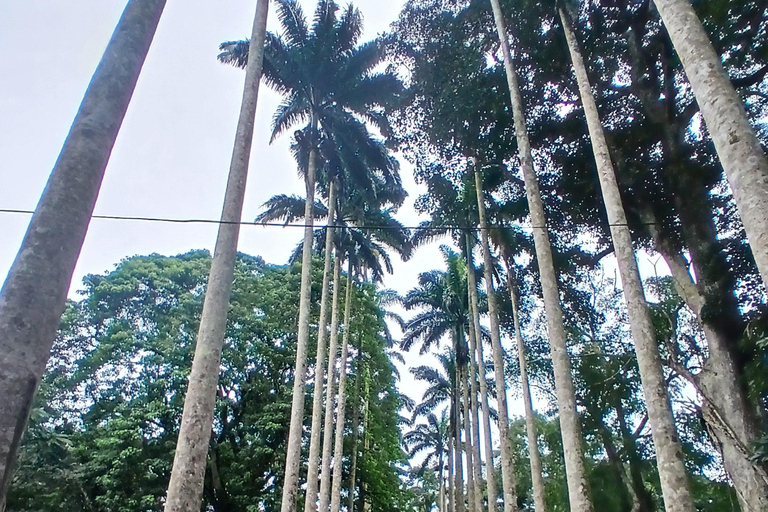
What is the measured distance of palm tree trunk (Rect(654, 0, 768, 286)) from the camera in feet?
9.98

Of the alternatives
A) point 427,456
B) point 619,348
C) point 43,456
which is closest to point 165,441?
point 43,456

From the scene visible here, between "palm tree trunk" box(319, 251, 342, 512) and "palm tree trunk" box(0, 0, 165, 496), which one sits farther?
"palm tree trunk" box(319, 251, 342, 512)

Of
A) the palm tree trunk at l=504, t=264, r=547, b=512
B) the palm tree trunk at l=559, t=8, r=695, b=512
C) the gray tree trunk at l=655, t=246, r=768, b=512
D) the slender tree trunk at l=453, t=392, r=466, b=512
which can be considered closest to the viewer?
the palm tree trunk at l=559, t=8, r=695, b=512

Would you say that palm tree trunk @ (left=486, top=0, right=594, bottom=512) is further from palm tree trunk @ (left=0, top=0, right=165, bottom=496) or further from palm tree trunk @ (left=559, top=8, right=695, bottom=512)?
palm tree trunk @ (left=0, top=0, right=165, bottom=496)

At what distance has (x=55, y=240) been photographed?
7.36ft

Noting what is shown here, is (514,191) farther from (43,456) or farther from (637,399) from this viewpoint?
(43,456)

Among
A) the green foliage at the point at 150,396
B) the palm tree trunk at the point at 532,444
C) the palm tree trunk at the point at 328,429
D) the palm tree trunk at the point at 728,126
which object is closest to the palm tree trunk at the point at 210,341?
the palm tree trunk at the point at 728,126

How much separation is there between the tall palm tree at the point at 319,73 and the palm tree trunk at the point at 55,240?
10.1 m

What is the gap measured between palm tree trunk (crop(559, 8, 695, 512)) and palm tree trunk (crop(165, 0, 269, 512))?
4393 mm

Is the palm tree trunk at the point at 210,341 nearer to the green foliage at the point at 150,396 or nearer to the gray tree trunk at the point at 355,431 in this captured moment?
the green foliage at the point at 150,396

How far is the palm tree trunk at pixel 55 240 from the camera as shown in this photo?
6.27ft

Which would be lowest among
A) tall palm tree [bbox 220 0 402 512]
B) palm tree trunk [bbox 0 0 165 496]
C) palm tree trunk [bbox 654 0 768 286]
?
palm tree trunk [bbox 0 0 165 496]

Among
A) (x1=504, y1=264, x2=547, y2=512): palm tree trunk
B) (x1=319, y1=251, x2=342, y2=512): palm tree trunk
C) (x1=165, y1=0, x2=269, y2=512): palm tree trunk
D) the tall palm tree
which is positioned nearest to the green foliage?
(x1=319, y1=251, x2=342, y2=512): palm tree trunk

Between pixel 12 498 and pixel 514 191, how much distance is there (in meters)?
14.7
